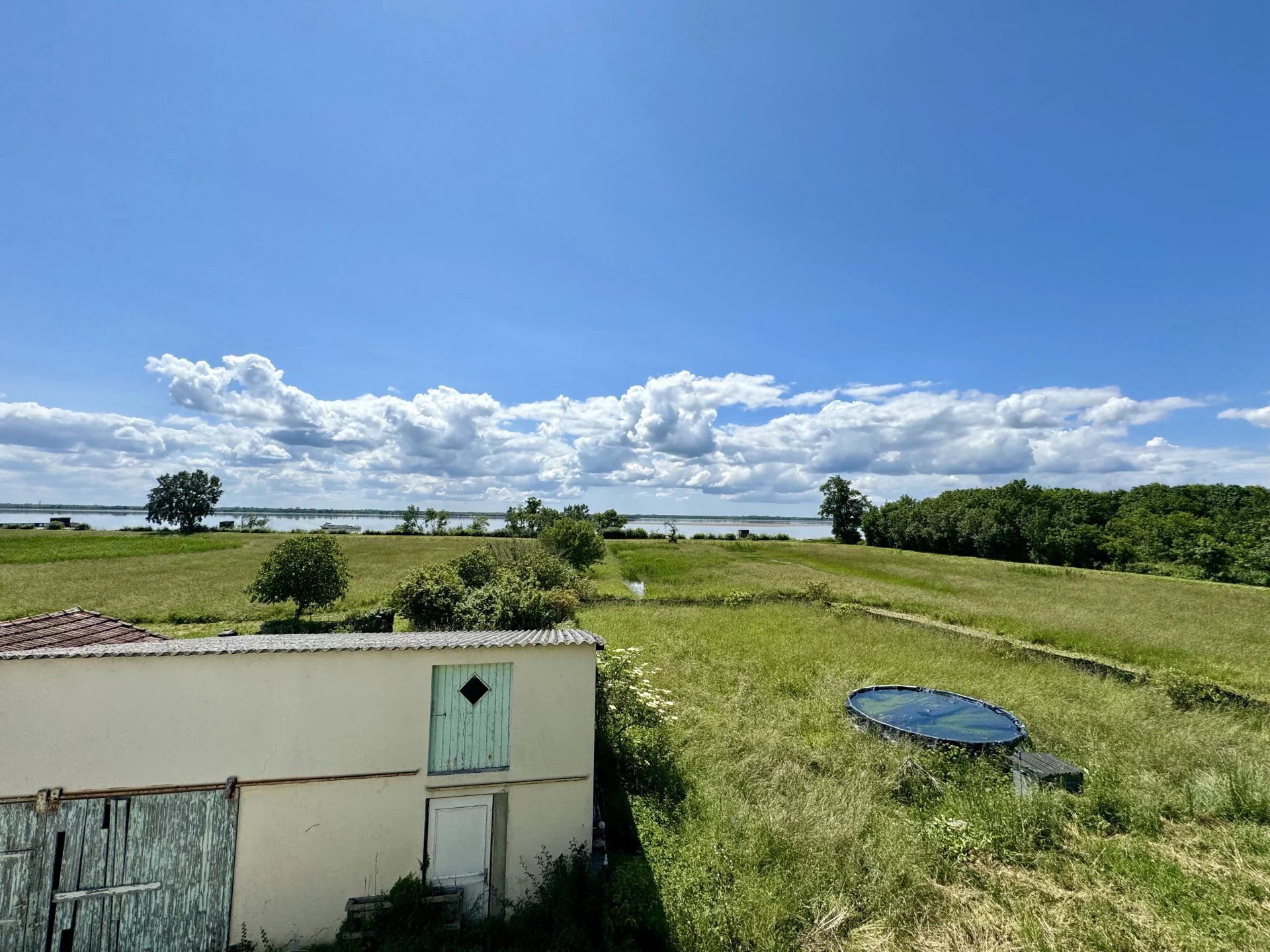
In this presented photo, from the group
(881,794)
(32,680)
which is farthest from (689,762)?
(32,680)

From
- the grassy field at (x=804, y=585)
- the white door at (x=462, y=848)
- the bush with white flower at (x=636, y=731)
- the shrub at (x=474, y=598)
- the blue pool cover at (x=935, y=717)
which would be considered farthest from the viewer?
the grassy field at (x=804, y=585)

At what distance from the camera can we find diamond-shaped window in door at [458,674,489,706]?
787 cm

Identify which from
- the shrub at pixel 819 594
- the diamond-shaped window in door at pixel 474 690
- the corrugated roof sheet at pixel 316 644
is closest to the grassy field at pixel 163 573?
the corrugated roof sheet at pixel 316 644

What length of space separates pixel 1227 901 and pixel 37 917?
1603 centimetres

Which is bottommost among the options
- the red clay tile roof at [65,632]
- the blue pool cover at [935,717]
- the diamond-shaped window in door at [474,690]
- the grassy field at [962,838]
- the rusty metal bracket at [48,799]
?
the grassy field at [962,838]

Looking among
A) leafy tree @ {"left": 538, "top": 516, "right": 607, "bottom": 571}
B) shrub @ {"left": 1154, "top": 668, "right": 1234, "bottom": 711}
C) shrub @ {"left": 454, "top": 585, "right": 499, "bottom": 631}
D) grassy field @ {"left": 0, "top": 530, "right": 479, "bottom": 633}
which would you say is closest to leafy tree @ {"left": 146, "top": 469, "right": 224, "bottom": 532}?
grassy field @ {"left": 0, "top": 530, "right": 479, "bottom": 633}

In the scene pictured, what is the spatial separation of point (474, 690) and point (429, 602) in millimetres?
11573

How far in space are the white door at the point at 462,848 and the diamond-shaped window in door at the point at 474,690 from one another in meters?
1.39

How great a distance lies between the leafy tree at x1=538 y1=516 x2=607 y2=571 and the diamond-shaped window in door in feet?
111

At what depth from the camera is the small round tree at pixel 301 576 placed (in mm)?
26141

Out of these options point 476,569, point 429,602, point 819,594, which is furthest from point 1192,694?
point 476,569

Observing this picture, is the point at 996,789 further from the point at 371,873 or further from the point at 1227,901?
the point at 371,873

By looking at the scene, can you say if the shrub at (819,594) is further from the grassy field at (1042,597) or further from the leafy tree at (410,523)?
the leafy tree at (410,523)

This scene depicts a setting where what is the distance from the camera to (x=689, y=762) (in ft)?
37.9
